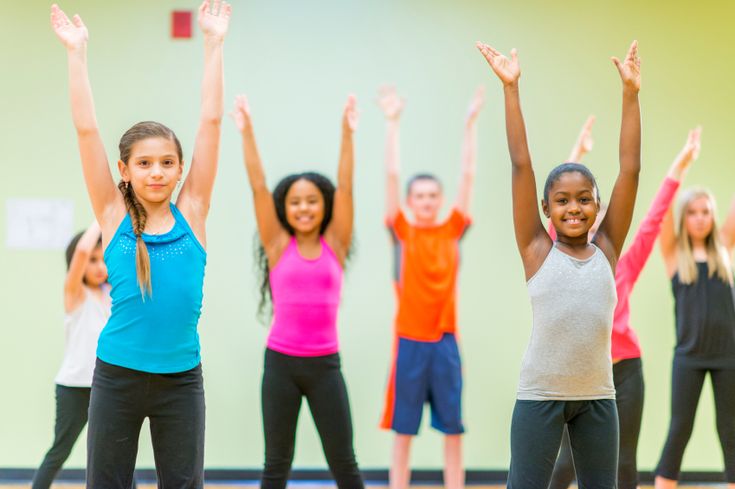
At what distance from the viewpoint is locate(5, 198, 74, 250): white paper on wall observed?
4.17 m

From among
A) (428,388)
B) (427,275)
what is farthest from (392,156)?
(428,388)

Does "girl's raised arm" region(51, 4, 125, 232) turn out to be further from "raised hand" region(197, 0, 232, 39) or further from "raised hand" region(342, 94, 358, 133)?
"raised hand" region(342, 94, 358, 133)

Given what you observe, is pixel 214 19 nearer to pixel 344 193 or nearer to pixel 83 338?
pixel 344 193

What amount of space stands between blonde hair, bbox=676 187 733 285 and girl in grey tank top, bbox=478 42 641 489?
130 centimetres

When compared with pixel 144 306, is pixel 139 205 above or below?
above

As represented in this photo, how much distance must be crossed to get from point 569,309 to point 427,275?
1354mm

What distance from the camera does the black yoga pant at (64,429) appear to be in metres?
3.10

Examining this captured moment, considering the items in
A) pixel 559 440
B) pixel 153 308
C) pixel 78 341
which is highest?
pixel 153 308

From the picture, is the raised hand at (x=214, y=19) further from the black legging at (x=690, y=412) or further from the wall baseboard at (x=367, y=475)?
the wall baseboard at (x=367, y=475)

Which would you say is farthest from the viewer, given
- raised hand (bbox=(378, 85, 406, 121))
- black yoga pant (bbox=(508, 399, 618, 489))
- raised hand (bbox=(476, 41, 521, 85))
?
raised hand (bbox=(378, 85, 406, 121))

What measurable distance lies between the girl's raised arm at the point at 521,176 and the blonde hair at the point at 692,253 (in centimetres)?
143

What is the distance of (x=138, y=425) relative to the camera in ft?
6.79

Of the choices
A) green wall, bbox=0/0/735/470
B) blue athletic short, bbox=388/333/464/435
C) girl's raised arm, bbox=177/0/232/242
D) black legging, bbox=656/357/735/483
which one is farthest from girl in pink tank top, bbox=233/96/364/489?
black legging, bbox=656/357/735/483

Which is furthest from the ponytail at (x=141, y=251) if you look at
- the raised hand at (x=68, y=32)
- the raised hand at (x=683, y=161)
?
the raised hand at (x=683, y=161)
